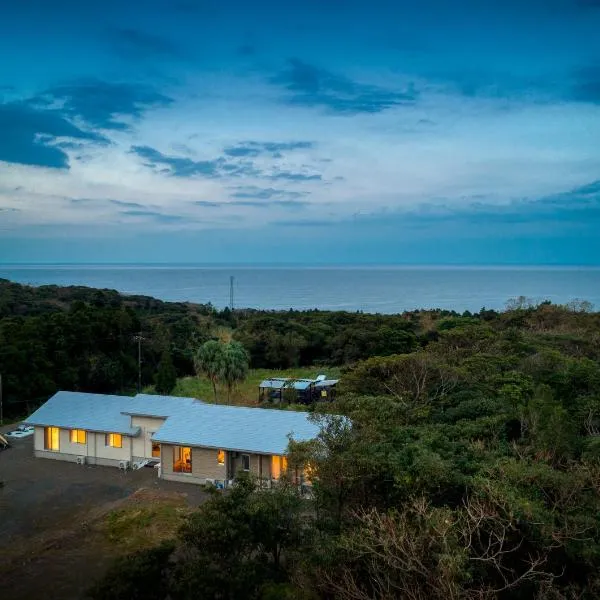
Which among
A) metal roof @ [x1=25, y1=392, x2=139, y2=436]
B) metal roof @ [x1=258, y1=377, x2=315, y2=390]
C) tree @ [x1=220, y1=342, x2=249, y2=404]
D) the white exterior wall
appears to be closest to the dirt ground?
the white exterior wall

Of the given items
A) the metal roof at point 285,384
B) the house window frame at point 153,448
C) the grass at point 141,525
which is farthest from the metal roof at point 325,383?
the grass at point 141,525

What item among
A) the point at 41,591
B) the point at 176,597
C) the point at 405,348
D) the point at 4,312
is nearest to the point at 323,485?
the point at 176,597

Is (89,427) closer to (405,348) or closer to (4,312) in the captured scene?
(405,348)

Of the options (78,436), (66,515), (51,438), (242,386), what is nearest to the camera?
(66,515)

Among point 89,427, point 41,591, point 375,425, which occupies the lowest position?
point 41,591

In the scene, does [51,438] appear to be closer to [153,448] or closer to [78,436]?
[78,436]

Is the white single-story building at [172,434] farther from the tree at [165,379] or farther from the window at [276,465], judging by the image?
the tree at [165,379]

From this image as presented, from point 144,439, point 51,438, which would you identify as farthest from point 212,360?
point 51,438
